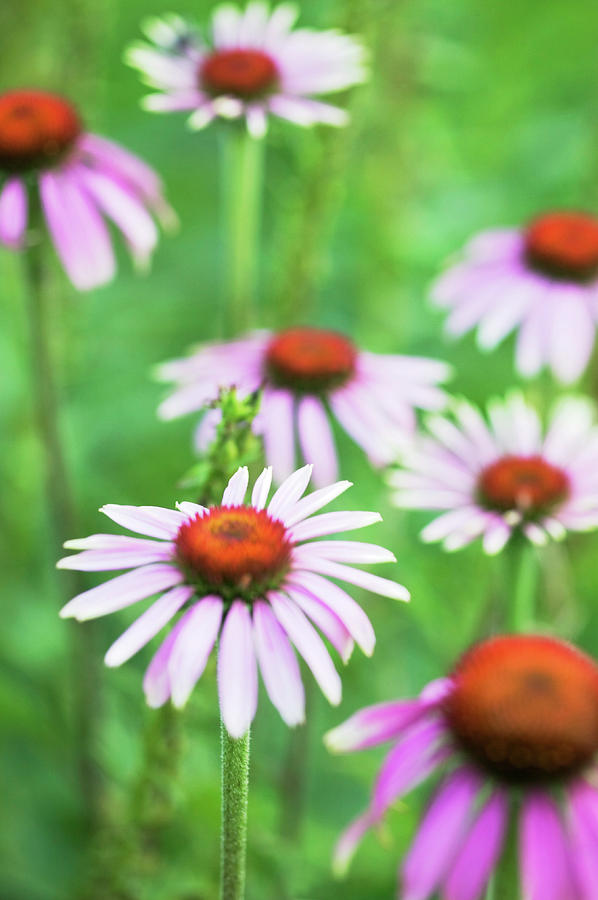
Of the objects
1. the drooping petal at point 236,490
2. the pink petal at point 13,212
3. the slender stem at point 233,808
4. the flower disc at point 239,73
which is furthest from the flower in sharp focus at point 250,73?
the slender stem at point 233,808

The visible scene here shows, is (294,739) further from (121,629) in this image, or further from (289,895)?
(121,629)

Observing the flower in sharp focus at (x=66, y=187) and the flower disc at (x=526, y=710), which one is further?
the flower in sharp focus at (x=66, y=187)

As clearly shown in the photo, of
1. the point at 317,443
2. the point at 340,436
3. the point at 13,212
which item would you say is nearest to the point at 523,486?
the point at 317,443

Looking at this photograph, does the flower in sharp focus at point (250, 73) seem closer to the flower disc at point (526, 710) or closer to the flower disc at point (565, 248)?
the flower disc at point (565, 248)

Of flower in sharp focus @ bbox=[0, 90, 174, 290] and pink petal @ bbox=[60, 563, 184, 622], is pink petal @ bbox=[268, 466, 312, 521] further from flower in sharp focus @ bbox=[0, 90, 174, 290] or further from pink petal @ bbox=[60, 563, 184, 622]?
flower in sharp focus @ bbox=[0, 90, 174, 290]

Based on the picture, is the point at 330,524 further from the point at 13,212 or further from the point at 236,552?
the point at 13,212

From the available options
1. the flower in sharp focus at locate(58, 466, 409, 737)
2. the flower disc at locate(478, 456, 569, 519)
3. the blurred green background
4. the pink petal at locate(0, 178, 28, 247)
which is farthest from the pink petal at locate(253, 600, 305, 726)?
the pink petal at locate(0, 178, 28, 247)
